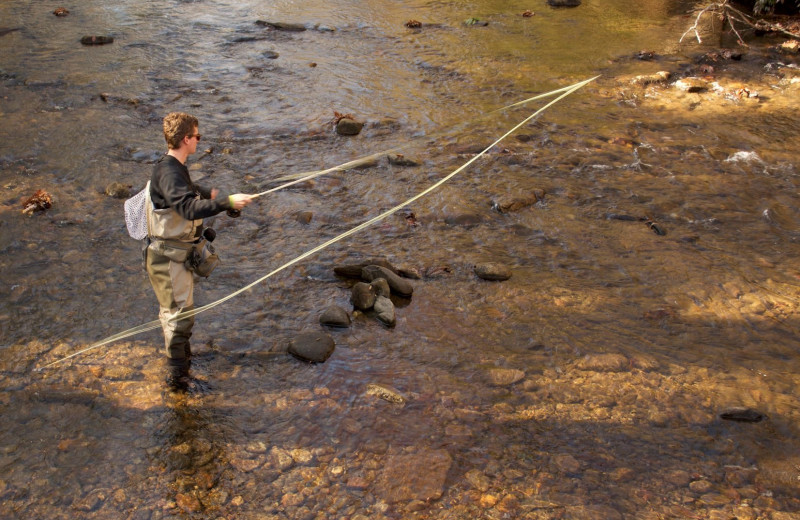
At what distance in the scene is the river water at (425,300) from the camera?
4113mm

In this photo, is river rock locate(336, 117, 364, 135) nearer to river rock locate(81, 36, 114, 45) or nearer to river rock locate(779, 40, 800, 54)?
river rock locate(81, 36, 114, 45)

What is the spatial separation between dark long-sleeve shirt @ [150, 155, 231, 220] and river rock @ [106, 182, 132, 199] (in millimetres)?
3328

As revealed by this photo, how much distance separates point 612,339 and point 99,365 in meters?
4.14

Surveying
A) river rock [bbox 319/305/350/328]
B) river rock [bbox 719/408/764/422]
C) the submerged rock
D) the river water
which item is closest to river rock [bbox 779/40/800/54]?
the river water

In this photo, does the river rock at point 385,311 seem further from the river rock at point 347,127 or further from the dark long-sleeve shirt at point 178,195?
the river rock at point 347,127

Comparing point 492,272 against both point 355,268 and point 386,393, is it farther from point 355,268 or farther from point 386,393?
point 386,393

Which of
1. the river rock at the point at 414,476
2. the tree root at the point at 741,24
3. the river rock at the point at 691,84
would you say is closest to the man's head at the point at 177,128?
the river rock at the point at 414,476

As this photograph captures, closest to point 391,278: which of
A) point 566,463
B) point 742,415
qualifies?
point 566,463

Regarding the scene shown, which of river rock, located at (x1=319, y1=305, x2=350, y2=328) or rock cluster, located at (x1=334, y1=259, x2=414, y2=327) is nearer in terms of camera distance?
river rock, located at (x1=319, y1=305, x2=350, y2=328)

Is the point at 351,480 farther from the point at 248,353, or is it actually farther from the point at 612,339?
the point at 612,339

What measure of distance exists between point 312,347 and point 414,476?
1.43 meters

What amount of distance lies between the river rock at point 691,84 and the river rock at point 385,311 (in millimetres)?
7651

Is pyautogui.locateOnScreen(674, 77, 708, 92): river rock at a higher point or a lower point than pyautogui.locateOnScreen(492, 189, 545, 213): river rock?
higher

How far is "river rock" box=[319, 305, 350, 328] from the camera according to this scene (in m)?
5.45
